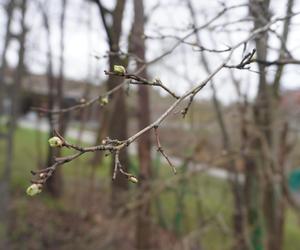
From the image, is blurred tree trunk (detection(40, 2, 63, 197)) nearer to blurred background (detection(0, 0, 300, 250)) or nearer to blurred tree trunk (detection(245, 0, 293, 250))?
blurred background (detection(0, 0, 300, 250))

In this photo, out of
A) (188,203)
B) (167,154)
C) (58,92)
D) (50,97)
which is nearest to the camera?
(167,154)

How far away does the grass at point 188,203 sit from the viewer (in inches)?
218

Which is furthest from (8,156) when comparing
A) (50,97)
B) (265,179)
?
(265,179)

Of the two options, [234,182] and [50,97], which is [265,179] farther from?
[50,97]

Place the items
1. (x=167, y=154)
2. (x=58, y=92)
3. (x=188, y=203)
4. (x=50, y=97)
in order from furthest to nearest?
(x=50, y=97) < (x=188, y=203) < (x=58, y=92) < (x=167, y=154)

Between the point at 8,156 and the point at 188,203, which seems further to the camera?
the point at 188,203

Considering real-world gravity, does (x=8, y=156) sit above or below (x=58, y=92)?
below

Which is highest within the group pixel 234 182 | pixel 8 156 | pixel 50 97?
pixel 50 97

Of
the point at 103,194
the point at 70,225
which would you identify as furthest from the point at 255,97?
the point at 103,194

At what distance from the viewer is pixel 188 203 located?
9.09 meters

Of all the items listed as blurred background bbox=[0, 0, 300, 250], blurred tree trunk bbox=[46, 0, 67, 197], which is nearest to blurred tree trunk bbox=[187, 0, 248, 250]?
blurred background bbox=[0, 0, 300, 250]

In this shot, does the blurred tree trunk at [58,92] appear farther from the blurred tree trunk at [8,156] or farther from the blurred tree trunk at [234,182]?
the blurred tree trunk at [234,182]

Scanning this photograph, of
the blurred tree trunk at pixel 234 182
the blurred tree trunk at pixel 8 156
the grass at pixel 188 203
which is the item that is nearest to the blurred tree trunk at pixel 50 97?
the grass at pixel 188 203

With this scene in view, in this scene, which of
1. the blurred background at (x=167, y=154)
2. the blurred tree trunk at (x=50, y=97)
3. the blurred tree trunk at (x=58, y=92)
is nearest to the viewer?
the blurred background at (x=167, y=154)
